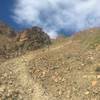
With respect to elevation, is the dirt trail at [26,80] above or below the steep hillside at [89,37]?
below

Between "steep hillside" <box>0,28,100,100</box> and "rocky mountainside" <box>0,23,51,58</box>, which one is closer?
"steep hillside" <box>0,28,100,100</box>

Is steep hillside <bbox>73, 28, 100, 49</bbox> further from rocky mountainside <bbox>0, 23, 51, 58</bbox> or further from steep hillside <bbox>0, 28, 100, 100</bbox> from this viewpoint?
rocky mountainside <bbox>0, 23, 51, 58</bbox>

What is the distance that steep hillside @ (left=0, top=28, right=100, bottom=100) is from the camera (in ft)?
70.9

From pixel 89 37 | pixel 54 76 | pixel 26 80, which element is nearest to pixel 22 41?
pixel 89 37

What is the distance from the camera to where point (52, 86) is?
22.7 meters

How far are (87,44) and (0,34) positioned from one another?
13.5 meters

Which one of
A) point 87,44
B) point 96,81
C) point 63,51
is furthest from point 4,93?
point 87,44

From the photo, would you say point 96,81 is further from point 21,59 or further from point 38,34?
point 38,34

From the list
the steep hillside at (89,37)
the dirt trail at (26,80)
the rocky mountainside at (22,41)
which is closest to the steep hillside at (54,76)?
the dirt trail at (26,80)

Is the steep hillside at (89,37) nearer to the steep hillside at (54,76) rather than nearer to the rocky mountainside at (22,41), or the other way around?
the steep hillside at (54,76)

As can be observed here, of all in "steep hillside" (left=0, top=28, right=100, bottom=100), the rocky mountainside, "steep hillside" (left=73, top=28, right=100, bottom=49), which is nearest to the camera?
"steep hillside" (left=0, top=28, right=100, bottom=100)

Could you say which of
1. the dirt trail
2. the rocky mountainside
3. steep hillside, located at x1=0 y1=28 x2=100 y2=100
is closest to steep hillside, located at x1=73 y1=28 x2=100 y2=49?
steep hillside, located at x1=0 y1=28 x2=100 y2=100

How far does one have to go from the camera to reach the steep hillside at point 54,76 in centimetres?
2161

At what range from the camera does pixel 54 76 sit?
24.0m
